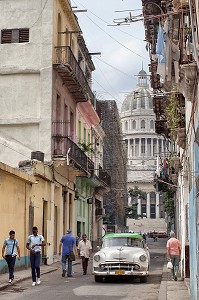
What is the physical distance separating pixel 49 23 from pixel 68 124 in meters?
5.36

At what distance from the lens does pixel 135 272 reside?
16703mm

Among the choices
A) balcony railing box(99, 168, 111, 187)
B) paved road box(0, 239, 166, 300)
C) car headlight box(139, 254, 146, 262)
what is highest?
balcony railing box(99, 168, 111, 187)

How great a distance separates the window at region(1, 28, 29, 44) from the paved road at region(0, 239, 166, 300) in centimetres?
1111

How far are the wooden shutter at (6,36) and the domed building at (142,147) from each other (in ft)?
338

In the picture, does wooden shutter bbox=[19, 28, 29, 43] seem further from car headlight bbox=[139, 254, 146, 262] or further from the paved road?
car headlight bbox=[139, 254, 146, 262]

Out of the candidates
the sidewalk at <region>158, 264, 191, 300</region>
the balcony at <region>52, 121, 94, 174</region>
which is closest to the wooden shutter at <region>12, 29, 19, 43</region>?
the balcony at <region>52, 121, 94, 174</region>

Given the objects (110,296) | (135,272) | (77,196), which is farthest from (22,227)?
(77,196)

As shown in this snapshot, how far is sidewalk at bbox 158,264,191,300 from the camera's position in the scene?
42.6 ft

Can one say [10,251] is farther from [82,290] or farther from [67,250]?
[67,250]

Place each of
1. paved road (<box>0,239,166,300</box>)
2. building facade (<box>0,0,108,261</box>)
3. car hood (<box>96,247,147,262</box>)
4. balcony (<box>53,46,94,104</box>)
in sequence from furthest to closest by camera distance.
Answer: balcony (<box>53,46,94,104</box>) < building facade (<box>0,0,108,261</box>) < car hood (<box>96,247,147,262</box>) < paved road (<box>0,239,166,300</box>)

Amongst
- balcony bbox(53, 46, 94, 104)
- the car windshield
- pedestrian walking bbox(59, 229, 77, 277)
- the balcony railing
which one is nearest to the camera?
the car windshield

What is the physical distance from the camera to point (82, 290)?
1491 centimetres

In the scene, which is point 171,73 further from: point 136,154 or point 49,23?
point 136,154

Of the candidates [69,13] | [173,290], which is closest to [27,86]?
[69,13]
